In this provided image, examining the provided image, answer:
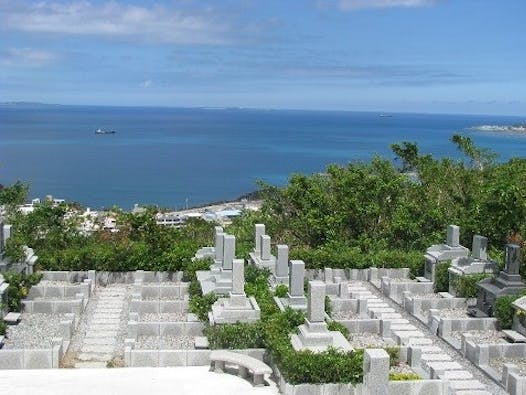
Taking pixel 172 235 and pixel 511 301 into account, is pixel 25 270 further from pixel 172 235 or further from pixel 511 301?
pixel 511 301

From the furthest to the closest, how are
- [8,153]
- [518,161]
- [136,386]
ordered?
[8,153]
[518,161]
[136,386]

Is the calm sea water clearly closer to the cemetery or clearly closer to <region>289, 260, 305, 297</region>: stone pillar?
the cemetery

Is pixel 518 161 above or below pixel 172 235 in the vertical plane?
above

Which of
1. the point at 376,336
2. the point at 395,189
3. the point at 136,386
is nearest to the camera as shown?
the point at 136,386

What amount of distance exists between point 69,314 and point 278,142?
6301 inches

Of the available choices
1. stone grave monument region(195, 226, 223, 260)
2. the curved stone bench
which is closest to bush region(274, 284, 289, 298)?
stone grave monument region(195, 226, 223, 260)

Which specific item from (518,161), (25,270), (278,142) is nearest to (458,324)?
(25,270)

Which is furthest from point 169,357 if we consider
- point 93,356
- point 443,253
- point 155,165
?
point 155,165

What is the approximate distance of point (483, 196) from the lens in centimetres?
2856

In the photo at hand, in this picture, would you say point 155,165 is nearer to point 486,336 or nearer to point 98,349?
point 98,349

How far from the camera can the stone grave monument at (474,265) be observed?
23719 mm

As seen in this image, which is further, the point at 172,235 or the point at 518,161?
the point at 518,161

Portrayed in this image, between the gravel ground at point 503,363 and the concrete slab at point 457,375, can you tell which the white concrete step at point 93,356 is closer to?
the concrete slab at point 457,375

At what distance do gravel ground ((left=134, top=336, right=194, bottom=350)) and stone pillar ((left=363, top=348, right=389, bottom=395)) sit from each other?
19.1ft
